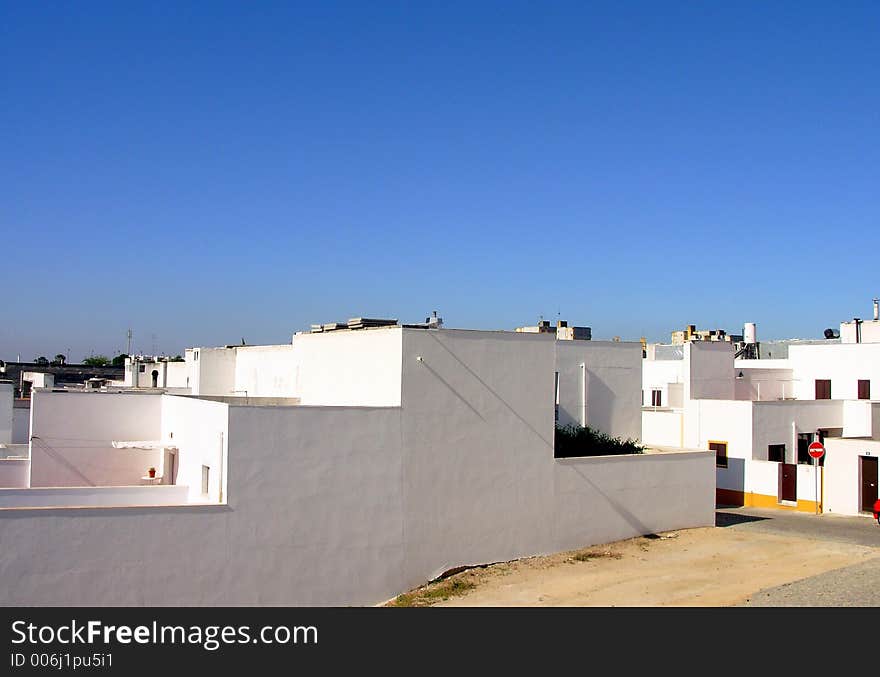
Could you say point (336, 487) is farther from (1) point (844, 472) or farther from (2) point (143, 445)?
(1) point (844, 472)

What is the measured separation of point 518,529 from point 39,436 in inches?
567

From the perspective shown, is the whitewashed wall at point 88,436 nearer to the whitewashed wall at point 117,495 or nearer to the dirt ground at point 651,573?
the whitewashed wall at point 117,495

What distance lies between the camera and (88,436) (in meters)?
26.0

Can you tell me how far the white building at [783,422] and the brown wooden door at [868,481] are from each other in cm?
3

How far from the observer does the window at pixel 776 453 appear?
32.5 meters

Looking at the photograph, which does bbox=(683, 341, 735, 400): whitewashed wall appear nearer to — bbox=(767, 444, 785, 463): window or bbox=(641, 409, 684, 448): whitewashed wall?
bbox=(641, 409, 684, 448): whitewashed wall

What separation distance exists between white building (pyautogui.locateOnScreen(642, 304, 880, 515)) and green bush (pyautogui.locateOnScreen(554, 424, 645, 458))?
251 inches

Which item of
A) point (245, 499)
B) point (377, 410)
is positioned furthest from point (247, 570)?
point (377, 410)

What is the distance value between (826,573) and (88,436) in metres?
20.2

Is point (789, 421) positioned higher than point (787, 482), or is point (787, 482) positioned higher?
point (789, 421)

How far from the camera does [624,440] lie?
100ft

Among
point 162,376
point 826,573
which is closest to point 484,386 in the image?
point 826,573

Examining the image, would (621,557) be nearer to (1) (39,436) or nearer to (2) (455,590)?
(2) (455,590)
